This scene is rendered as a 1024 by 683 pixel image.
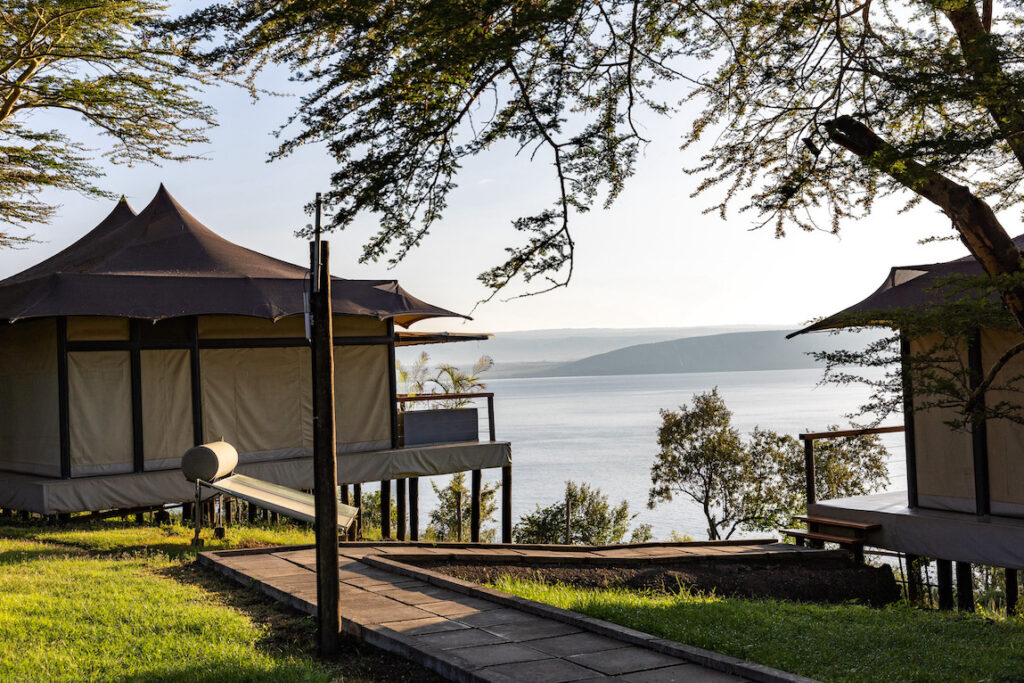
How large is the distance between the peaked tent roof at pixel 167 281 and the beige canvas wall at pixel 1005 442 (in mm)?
7386

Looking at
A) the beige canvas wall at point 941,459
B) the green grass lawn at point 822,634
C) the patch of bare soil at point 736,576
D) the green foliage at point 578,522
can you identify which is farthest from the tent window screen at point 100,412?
the green foliage at point 578,522

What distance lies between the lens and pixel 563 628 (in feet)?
18.4

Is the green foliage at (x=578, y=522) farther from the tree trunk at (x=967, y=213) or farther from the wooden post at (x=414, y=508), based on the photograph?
the tree trunk at (x=967, y=213)

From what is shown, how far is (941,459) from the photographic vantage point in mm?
10633

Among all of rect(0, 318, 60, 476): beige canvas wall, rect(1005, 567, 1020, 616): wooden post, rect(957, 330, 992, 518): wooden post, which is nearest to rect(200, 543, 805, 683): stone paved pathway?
rect(0, 318, 60, 476): beige canvas wall

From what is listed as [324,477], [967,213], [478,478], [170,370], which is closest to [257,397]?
[170,370]

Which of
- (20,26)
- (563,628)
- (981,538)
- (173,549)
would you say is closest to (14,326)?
(20,26)

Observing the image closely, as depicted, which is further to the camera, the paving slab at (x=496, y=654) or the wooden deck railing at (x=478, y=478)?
the wooden deck railing at (x=478, y=478)

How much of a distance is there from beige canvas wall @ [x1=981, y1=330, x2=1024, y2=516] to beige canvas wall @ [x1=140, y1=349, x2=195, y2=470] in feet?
32.0

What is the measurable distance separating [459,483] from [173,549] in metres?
18.0

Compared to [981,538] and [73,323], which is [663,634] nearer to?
[981,538]

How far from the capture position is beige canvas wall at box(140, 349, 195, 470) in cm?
1196

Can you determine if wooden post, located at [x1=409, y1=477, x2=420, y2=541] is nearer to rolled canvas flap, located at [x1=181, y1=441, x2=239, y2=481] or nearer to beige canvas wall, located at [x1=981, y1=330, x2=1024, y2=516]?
rolled canvas flap, located at [x1=181, y1=441, x2=239, y2=481]

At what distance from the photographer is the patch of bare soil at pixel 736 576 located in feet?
27.4
